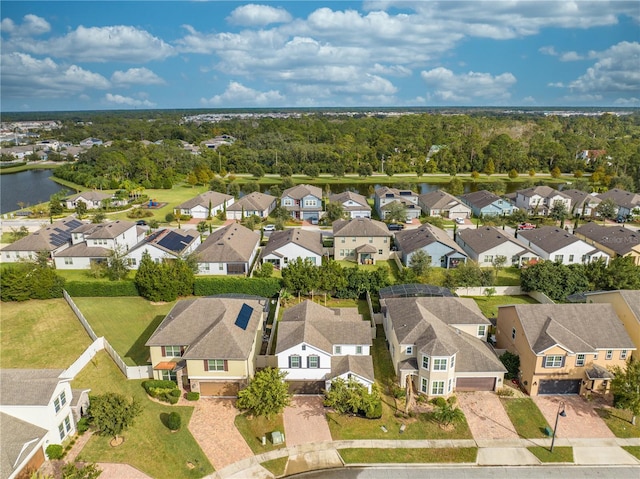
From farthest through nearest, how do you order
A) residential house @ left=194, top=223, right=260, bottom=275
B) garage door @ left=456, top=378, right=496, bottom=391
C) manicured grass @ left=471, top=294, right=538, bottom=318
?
residential house @ left=194, top=223, right=260, bottom=275
manicured grass @ left=471, top=294, right=538, bottom=318
garage door @ left=456, top=378, right=496, bottom=391

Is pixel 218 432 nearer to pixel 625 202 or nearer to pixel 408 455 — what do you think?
pixel 408 455

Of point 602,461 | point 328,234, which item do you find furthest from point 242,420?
point 328,234

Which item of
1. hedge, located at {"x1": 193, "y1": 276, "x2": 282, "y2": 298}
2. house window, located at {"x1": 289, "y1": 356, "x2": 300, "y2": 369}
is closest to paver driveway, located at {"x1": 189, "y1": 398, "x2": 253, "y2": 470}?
house window, located at {"x1": 289, "y1": 356, "x2": 300, "y2": 369}

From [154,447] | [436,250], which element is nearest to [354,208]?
[436,250]

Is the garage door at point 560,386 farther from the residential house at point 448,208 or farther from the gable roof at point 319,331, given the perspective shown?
the residential house at point 448,208

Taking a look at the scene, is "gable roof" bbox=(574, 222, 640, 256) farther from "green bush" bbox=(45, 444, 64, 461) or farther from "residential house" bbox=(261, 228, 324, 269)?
"green bush" bbox=(45, 444, 64, 461)

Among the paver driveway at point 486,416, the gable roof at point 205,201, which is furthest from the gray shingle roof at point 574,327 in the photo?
the gable roof at point 205,201
